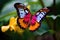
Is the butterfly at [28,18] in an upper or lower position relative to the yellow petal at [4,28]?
upper

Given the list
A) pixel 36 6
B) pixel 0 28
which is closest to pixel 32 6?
pixel 36 6

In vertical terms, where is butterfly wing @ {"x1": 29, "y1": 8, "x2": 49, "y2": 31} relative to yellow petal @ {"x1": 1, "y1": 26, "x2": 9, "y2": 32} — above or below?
above

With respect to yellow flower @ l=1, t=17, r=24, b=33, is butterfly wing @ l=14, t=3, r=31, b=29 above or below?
above

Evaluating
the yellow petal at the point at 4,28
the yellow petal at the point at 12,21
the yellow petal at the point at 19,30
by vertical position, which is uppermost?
the yellow petal at the point at 12,21

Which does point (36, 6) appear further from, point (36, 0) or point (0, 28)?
point (0, 28)

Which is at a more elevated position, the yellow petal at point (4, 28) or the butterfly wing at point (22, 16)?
the butterfly wing at point (22, 16)

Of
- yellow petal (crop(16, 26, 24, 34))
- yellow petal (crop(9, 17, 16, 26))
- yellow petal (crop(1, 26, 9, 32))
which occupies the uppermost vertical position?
yellow petal (crop(9, 17, 16, 26))
